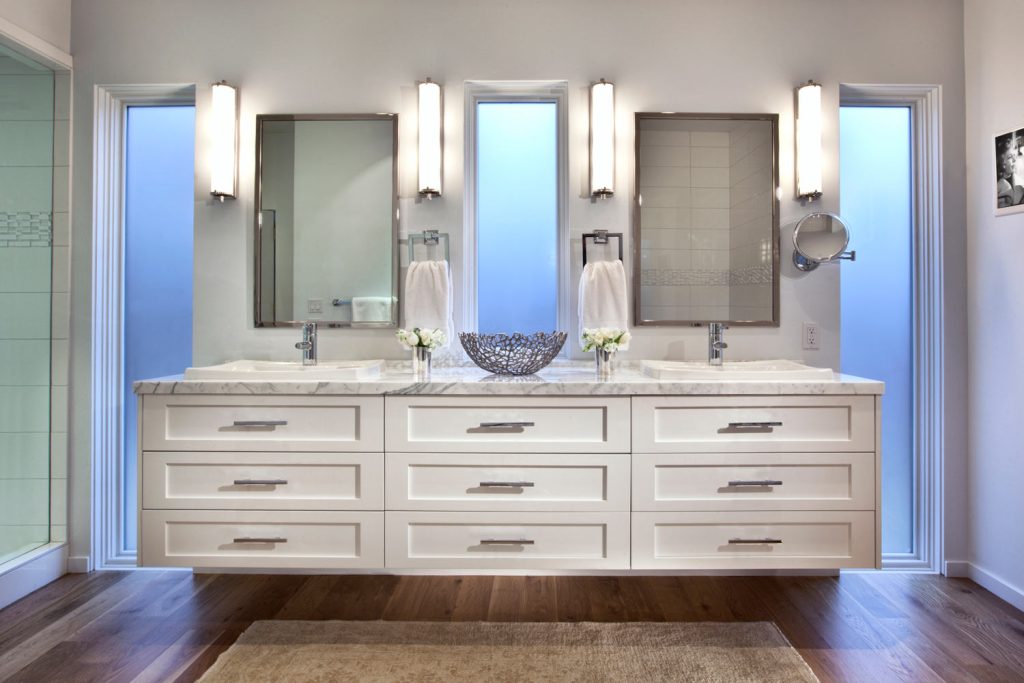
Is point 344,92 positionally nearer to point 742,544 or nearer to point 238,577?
point 238,577

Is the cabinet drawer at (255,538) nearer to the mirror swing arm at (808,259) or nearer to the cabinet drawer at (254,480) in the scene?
the cabinet drawer at (254,480)

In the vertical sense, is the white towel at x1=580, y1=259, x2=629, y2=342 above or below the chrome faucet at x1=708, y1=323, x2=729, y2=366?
above

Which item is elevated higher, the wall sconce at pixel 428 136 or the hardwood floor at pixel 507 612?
the wall sconce at pixel 428 136

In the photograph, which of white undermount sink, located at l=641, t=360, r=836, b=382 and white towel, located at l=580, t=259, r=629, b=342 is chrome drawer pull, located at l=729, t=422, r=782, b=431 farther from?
white towel, located at l=580, t=259, r=629, b=342

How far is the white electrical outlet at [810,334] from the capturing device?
7.40 ft

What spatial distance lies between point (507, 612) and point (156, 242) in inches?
77.6

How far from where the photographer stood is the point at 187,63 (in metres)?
2.27

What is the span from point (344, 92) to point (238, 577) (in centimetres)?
189

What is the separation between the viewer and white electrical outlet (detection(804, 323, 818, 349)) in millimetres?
2256

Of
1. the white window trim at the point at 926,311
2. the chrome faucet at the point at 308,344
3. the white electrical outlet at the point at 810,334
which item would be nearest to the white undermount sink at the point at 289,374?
the chrome faucet at the point at 308,344

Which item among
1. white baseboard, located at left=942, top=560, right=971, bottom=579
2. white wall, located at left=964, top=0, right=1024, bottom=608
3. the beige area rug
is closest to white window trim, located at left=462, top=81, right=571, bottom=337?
the beige area rug

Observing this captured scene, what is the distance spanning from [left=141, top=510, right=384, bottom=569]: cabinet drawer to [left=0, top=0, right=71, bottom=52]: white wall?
179 centimetres

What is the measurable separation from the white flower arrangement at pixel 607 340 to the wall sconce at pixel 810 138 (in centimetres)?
93

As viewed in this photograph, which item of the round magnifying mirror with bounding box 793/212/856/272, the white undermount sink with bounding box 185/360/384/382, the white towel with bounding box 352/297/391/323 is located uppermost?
the round magnifying mirror with bounding box 793/212/856/272
